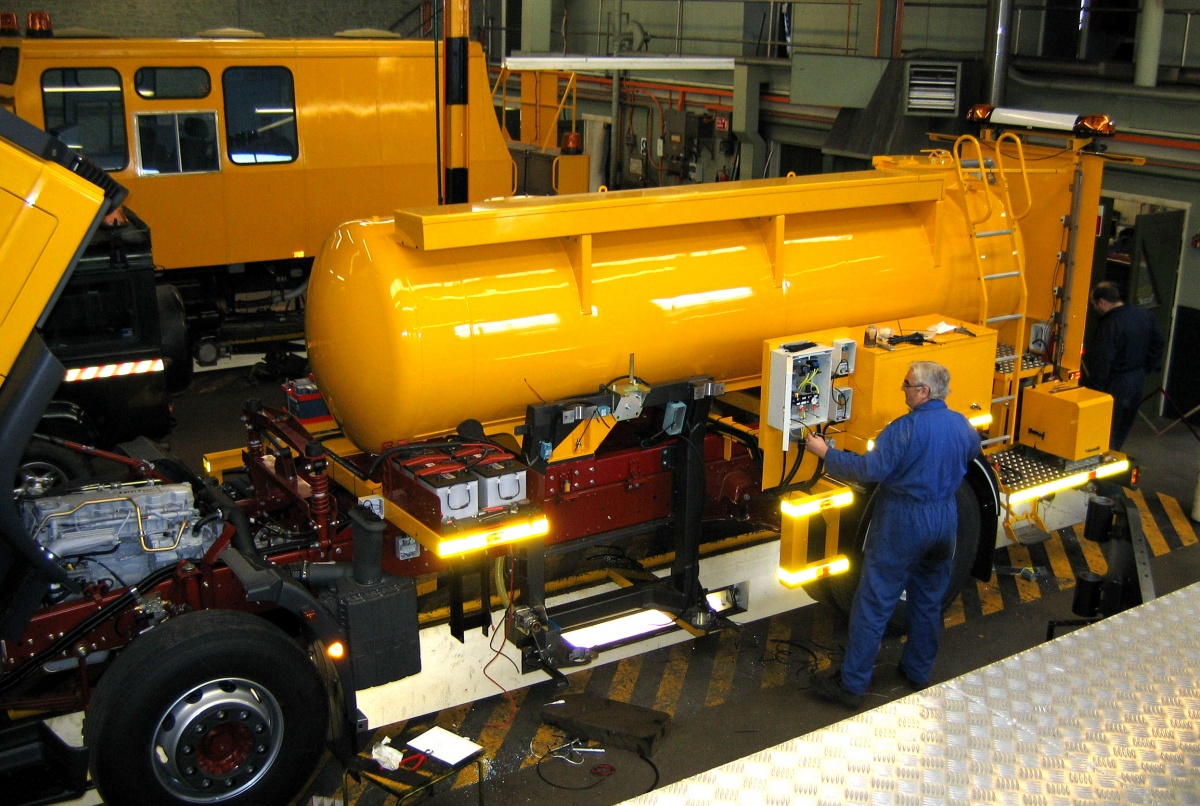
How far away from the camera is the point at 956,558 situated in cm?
652

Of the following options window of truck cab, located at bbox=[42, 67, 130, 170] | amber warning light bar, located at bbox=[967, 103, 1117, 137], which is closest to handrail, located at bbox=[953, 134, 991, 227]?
amber warning light bar, located at bbox=[967, 103, 1117, 137]

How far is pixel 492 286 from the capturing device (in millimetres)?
5441

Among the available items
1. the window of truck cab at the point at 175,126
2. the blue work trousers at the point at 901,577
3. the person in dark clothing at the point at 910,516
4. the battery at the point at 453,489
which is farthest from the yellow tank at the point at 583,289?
the window of truck cab at the point at 175,126

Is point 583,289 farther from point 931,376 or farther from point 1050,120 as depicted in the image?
point 1050,120

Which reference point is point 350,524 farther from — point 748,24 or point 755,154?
point 748,24

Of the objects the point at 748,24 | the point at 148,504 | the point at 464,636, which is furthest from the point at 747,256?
the point at 748,24

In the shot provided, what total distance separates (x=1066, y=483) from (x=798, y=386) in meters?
2.17

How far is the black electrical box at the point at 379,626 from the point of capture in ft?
16.8

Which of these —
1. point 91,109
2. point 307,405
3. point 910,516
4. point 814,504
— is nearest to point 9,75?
point 91,109

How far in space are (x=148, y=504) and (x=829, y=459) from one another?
10.5 ft

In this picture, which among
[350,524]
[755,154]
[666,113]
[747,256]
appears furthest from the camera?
[666,113]

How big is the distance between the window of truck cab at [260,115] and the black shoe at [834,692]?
25.4ft

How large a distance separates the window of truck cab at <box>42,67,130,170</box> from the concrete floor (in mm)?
7275

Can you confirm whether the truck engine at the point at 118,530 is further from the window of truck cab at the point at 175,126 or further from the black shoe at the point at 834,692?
the window of truck cab at the point at 175,126
